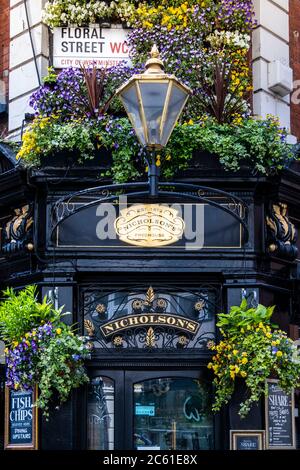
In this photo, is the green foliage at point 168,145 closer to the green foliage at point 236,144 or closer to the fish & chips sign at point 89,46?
the green foliage at point 236,144

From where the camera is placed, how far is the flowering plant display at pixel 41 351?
11547mm

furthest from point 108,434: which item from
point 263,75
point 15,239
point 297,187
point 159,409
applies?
point 263,75

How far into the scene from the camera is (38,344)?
458 inches

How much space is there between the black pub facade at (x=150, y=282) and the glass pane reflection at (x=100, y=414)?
11 mm

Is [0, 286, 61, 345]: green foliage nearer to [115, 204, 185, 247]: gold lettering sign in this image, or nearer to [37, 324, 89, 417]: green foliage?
[37, 324, 89, 417]: green foliage

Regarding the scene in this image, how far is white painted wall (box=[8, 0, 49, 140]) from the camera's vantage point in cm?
1323

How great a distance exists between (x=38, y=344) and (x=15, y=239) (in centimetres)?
Answer: 174

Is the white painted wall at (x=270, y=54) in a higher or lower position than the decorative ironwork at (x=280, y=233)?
higher

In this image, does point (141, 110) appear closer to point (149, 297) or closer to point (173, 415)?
point (149, 297)

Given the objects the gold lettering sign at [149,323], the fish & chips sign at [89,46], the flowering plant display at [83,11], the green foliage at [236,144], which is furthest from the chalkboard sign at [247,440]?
the flowering plant display at [83,11]

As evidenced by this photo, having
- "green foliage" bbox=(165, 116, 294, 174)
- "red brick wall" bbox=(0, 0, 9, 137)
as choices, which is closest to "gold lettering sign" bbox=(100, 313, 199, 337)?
"green foliage" bbox=(165, 116, 294, 174)

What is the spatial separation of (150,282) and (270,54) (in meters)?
3.33

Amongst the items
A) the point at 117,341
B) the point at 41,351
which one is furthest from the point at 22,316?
the point at 117,341

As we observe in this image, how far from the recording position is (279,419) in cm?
1215
